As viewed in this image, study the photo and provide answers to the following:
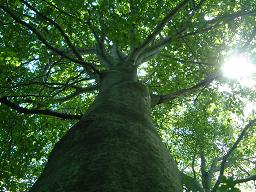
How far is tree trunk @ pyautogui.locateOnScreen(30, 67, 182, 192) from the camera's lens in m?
2.33

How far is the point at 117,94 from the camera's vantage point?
4793mm

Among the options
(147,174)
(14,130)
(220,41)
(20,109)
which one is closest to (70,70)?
(14,130)

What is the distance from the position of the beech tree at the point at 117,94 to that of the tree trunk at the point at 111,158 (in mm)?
12

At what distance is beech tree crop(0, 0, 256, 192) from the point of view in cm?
275

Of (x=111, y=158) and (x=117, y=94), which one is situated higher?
(x=117, y=94)

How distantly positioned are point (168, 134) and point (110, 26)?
1097 centimetres

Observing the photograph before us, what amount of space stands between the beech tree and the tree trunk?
0.01m

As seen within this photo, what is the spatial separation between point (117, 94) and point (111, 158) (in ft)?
7.20

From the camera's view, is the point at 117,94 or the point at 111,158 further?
the point at 117,94

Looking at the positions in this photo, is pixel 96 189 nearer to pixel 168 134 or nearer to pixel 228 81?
pixel 228 81

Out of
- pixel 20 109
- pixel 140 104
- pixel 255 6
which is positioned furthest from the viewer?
pixel 255 6

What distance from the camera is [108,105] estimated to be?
4.16 meters

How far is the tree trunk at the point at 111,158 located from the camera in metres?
2.33

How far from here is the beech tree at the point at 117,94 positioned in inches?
108
